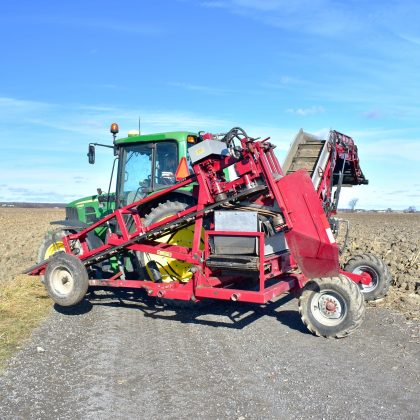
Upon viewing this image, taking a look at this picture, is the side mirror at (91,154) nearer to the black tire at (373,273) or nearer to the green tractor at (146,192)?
the green tractor at (146,192)

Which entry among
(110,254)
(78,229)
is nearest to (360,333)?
(110,254)

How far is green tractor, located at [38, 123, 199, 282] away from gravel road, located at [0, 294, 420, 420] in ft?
2.99

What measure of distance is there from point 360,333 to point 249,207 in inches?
83.2

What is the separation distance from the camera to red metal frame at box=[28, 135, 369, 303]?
616 cm

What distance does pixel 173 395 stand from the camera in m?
4.53

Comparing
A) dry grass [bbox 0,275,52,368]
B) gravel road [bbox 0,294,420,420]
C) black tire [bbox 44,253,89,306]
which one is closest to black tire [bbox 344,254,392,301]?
gravel road [bbox 0,294,420,420]

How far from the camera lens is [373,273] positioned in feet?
26.9

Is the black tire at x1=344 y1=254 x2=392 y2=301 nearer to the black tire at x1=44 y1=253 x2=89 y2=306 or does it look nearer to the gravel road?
the gravel road

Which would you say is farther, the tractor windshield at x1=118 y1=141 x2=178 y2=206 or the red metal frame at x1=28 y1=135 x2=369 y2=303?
the tractor windshield at x1=118 y1=141 x2=178 y2=206

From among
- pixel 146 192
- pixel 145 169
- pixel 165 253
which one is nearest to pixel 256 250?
pixel 165 253

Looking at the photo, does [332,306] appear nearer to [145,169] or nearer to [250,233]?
[250,233]

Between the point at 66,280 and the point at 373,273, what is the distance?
186 inches

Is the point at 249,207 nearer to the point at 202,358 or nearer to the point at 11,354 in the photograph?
the point at 202,358

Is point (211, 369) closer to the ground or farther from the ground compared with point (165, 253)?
closer to the ground
